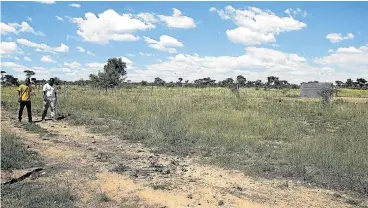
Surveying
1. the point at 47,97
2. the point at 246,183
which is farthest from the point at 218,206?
the point at 47,97

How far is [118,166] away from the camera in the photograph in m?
7.47

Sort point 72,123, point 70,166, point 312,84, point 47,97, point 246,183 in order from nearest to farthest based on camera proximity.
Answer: point 246,183 < point 70,166 < point 72,123 < point 47,97 < point 312,84

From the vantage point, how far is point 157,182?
21.4ft

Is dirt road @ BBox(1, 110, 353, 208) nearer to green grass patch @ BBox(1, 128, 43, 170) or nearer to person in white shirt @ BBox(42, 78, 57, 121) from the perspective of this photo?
green grass patch @ BBox(1, 128, 43, 170)

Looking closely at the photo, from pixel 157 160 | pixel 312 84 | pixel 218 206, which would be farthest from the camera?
pixel 312 84

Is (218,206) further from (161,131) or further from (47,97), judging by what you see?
(47,97)

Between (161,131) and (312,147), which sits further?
(161,131)

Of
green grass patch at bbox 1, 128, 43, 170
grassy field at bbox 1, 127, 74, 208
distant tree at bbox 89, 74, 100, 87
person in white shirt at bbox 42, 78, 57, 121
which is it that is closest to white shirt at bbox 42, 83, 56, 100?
person in white shirt at bbox 42, 78, 57, 121

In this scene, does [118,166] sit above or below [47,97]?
below

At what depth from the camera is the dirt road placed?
568 centimetres

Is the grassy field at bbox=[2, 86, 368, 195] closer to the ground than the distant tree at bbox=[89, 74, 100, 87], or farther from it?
closer to the ground

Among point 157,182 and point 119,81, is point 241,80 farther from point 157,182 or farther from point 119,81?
point 157,182

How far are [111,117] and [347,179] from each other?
9.93 metres

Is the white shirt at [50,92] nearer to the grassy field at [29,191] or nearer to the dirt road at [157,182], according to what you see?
the dirt road at [157,182]
